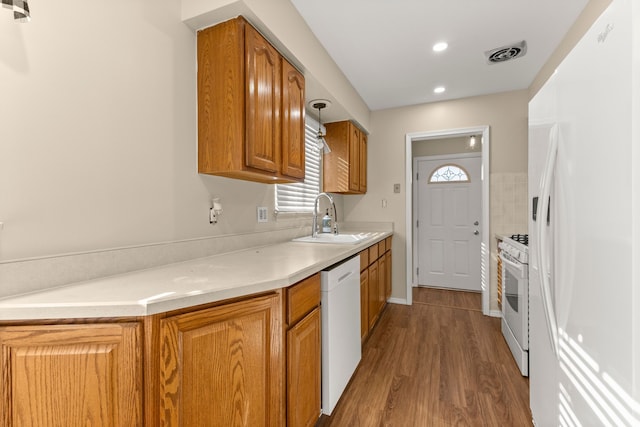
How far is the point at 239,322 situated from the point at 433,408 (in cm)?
140

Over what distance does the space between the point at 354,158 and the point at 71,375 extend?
2.85m

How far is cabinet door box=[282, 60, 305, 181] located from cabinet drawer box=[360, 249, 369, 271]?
0.77 metres

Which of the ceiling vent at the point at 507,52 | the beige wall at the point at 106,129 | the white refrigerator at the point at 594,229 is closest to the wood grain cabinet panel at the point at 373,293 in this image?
the beige wall at the point at 106,129

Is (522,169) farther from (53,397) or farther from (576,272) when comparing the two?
(53,397)

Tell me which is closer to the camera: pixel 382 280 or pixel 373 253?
pixel 373 253

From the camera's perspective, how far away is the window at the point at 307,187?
233 cm

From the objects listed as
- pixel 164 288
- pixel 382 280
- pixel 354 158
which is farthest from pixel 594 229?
pixel 354 158

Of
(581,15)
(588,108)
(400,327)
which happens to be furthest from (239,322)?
(581,15)

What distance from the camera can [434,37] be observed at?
2.14 meters

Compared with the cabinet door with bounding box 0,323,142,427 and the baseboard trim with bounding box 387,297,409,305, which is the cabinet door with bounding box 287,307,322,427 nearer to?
the cabinet door with bounding box 0,323,142,427

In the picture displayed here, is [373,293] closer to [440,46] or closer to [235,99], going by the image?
[235,99]

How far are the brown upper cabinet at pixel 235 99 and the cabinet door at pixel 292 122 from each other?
13cm

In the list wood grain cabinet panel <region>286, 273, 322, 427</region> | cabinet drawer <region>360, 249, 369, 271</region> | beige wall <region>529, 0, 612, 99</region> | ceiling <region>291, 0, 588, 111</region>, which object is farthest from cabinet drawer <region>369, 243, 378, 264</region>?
beige wall <region>529, 0, 612, 99</region>

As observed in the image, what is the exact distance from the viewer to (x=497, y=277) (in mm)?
3020
